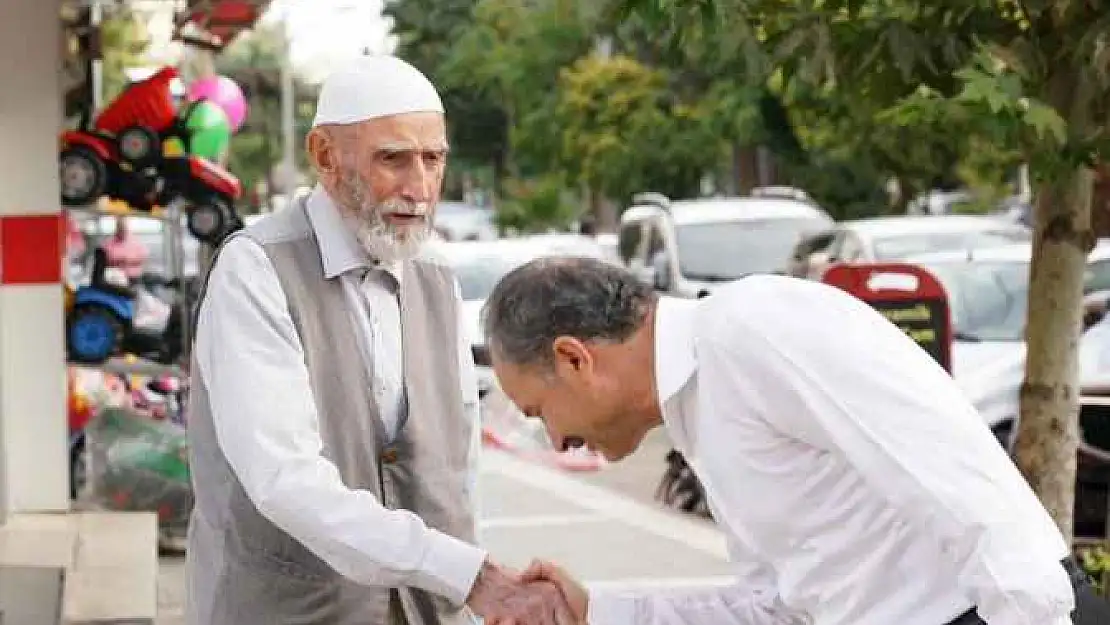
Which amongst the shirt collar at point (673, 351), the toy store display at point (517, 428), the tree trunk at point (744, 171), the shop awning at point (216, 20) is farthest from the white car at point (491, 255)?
the tree trunk at point (744, 171)

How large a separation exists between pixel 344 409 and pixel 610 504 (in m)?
10.1

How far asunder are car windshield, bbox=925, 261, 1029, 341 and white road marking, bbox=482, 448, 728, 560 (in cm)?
220

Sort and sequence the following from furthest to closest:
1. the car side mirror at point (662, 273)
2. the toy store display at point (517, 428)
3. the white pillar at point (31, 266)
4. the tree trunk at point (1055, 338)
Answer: the car side mirror at point (662, 273)
the white pillar at point (31, 266)
the tree trunk at point (1055, 338)
the toy store display at point (517, 428)

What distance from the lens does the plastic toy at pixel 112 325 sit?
34.8 ft

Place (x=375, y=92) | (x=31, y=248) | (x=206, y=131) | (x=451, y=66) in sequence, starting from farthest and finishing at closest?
(x=451, y=66), (x=206, y=131), (x=31, y=248), (x=375, y=92)

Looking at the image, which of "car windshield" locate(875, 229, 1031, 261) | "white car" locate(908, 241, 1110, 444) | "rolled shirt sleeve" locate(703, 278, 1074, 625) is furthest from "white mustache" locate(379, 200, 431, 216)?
"car windshield" locate(875, 229, 1031, 261)

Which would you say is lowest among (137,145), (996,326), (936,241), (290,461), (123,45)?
(936,241)

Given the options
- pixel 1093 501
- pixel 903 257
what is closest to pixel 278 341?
pixel 1093 501

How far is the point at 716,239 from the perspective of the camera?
20.3 m

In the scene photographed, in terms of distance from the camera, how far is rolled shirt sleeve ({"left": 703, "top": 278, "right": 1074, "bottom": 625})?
9.45ft

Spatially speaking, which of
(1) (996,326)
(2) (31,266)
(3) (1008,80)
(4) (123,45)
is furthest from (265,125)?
(3) (1008,80)

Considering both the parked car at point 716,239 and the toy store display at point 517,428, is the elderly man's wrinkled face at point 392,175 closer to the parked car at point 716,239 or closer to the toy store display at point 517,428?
the toy store display at point 517,428

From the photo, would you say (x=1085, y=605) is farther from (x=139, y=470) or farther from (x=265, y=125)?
(x=265, y=125)

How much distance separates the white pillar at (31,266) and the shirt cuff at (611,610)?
6926 mm
